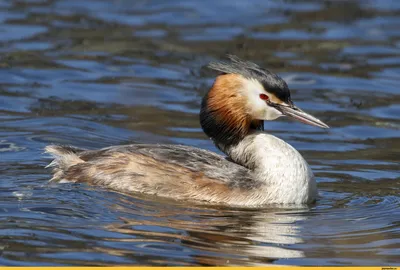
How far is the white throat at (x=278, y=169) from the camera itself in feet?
30.7

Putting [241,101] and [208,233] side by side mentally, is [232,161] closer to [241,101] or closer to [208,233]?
[241,101]

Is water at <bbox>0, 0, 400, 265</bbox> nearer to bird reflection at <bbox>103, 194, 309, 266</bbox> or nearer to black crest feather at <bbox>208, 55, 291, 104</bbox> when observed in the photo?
bird reflection at <bbox>103, 194, 309, 266</bbox>

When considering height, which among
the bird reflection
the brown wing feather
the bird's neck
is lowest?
the bird reflection

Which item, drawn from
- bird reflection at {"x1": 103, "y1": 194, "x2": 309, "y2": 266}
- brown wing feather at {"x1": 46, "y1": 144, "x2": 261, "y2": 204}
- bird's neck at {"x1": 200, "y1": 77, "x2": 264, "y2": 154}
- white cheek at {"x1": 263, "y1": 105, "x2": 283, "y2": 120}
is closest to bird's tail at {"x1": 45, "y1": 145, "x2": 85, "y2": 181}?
brown wing feather at {"x1": 46, "y1": 144, "x2": 261, "y2": 204}

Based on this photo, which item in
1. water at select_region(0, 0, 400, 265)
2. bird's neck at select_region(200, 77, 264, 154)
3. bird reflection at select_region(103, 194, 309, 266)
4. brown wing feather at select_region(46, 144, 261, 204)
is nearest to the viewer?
bird reflection at select_region(103, 194, 309, 266)

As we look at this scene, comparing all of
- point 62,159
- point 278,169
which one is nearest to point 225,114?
point 278,169

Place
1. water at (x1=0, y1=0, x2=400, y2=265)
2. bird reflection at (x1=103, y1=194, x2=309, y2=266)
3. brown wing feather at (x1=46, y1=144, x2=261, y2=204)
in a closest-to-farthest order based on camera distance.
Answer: bird reflection at (x1=103, y1=194, x2=309, y2=266)
water at (x1=0, y1=0, x2=400, y2=265)
brown wing feather at (x1=46, y1=144, x2=261, y2=204)

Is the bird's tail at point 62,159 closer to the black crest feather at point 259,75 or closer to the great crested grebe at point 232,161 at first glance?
the great crested grebe at point 232,161

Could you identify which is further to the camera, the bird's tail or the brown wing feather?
the bird's tail

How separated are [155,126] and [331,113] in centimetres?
240

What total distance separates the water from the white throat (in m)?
0.16

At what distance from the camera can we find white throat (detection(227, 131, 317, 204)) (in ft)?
30.7

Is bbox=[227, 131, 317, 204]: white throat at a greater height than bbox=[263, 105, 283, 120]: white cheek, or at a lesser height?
lesser

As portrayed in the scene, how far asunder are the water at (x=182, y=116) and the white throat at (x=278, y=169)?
0.54 ft
